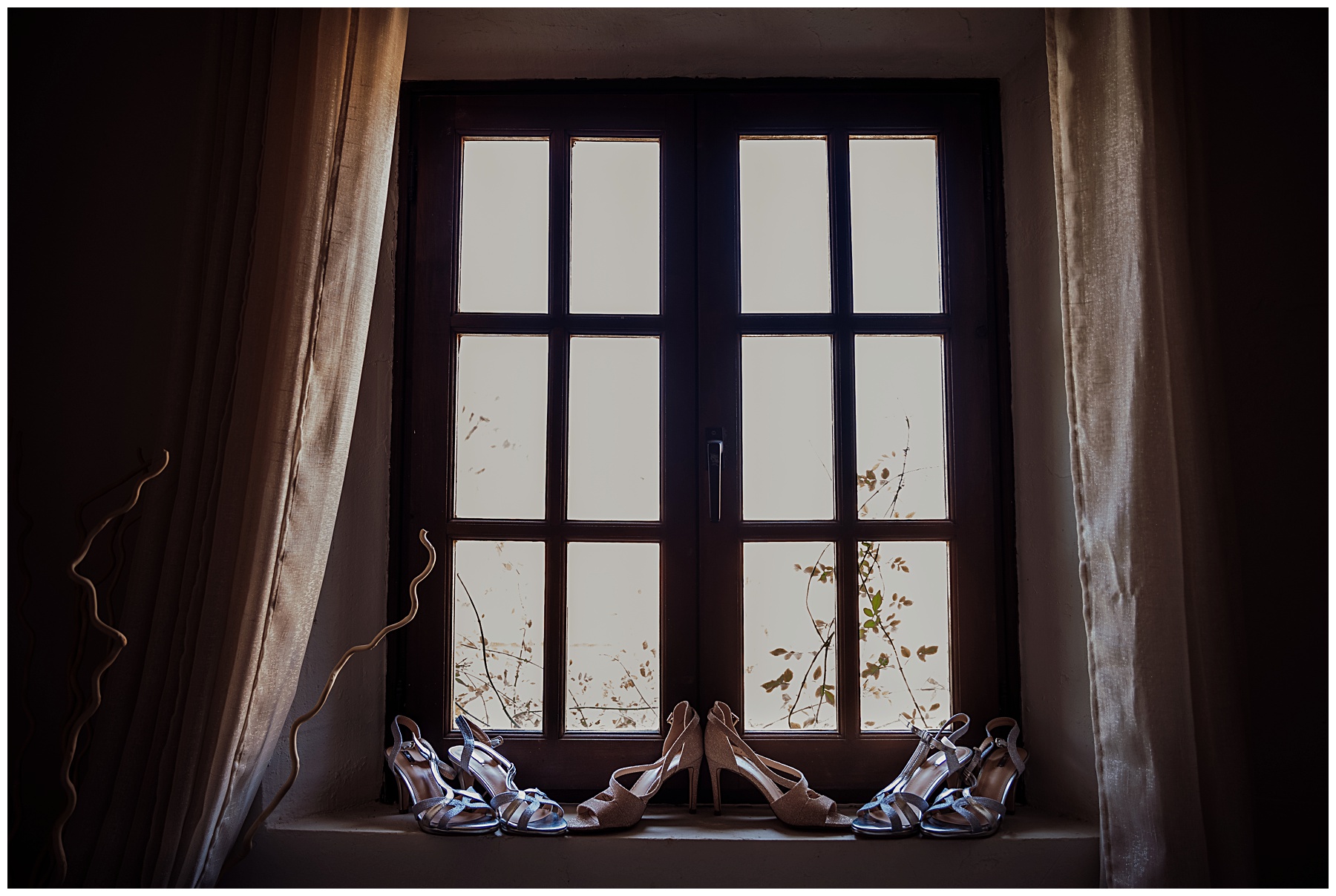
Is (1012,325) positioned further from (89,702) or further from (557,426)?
(89,702)

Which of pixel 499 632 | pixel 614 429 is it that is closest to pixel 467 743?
pixel 499 632

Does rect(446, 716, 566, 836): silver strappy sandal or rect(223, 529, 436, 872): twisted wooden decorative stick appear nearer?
rect(223, 529, 436, 872): twisted wooden decorative stick

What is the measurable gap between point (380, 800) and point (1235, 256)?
1.99 metres

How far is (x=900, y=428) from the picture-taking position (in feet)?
5.37

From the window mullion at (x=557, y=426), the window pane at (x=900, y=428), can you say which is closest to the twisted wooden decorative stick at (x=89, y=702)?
the window mullion at (x=557, y=426)

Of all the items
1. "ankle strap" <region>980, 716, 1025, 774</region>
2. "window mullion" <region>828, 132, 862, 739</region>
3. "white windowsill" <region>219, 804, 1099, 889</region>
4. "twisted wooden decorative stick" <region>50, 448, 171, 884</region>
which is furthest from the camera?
"window mullion" <region>828, 132, 862, 739</region>

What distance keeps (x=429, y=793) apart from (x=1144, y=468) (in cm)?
142

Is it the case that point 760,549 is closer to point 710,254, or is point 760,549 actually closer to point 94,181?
point 710,254

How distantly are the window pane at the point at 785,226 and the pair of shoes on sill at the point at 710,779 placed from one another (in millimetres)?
892

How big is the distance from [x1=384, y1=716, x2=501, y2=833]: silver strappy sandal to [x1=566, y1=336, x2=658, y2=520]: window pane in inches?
21.9

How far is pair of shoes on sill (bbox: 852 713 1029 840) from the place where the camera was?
4.43ft

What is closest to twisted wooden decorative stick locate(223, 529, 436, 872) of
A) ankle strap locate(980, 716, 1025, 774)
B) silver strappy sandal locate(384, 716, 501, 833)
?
silver strappy sandal locate(384, 716, 501, 833)

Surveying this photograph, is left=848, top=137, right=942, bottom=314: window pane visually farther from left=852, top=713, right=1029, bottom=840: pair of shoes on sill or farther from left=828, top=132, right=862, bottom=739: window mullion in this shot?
left=852, top=713, right=1029, bottom=840: pair of shoes on sill

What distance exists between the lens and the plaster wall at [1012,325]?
58.6 inches
